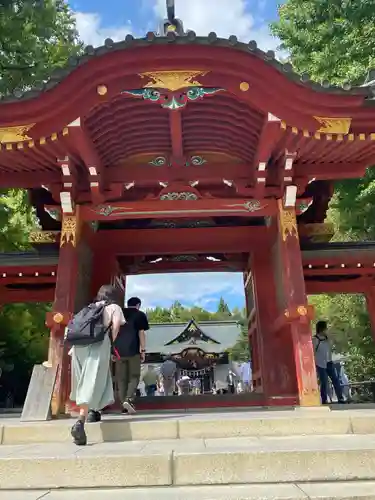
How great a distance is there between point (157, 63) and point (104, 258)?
12.4 feet

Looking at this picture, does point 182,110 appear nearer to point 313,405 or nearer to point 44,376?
point 44,376

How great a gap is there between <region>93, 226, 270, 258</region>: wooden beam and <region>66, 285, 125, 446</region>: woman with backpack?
3.71m

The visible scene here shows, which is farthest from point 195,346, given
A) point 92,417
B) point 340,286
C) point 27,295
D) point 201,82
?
point 92,417

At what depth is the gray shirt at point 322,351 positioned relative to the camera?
26.6 feet

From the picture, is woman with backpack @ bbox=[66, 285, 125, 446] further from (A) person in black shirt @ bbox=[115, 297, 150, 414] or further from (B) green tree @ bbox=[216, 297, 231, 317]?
(B) green tree @ bbox=[216, 297, 231, 317]

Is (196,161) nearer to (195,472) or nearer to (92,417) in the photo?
(92,417)

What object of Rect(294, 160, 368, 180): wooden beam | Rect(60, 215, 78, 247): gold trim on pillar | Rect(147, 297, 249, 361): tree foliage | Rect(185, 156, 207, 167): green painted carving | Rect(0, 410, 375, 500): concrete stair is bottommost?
Rect(0, 410, 375, 500): concrete stair

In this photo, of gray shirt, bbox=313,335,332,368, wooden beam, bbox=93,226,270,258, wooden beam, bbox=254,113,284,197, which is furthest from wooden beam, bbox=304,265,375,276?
wooden beam, bbox=254,113,284,197

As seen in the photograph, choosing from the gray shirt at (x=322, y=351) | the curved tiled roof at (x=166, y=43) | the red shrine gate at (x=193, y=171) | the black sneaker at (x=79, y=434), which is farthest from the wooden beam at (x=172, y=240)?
the black sneaker at (x=79, y=434)

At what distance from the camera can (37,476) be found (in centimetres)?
295

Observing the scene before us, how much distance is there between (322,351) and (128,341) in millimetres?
4375

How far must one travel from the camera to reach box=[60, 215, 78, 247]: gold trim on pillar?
627cm

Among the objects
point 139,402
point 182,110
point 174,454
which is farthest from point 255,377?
point 174,454

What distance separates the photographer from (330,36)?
36.6 ft
